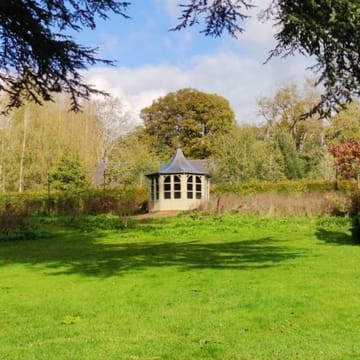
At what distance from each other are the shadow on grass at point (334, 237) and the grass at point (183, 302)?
0.20m

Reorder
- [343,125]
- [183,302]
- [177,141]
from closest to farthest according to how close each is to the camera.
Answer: [183,302], [343,125], [177,141]

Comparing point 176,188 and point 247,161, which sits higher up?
point 247,161

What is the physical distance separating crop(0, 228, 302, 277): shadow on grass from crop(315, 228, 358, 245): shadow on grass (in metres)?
1.29

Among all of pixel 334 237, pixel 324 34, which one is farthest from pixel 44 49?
pixel 334 237

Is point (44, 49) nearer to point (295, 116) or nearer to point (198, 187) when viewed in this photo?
point (198, 187)

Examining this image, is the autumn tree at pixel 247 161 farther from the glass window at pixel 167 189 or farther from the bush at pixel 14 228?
the bush at pixel 14 228

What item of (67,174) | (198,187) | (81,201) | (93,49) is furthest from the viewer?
(67,174)

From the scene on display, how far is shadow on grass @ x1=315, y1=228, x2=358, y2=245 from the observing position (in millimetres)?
12250

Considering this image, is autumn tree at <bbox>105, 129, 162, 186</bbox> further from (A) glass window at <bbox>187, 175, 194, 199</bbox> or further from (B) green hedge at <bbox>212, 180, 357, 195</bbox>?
(B) green hedge at <bbox>212, 180, 357, 195</bbox>

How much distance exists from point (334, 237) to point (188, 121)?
109 feet

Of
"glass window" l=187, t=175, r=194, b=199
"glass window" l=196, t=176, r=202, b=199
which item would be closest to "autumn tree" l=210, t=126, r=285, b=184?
"glass window" l=196, t=176, r=202, b=199

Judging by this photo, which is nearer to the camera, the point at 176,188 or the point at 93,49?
the point at 93,49

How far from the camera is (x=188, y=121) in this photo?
4562 centimetres

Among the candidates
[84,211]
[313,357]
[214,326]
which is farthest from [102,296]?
[84,211]
